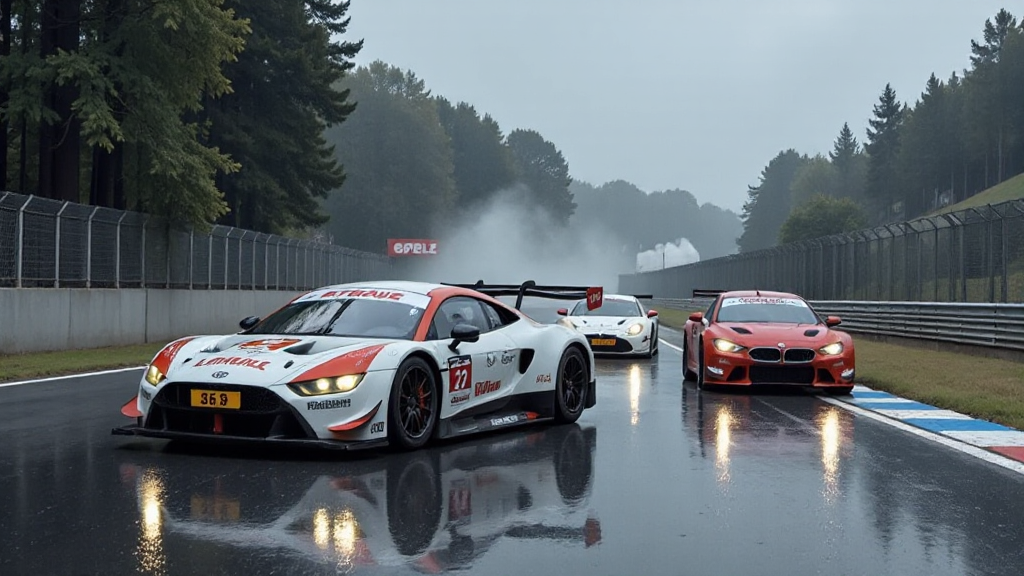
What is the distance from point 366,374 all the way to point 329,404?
0.35m

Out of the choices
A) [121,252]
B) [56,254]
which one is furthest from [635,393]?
[121,252]

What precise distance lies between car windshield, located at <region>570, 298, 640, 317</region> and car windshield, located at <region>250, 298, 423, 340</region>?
1265 cm

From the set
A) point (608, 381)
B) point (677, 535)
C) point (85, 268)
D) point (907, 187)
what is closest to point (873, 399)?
point (608, 381)

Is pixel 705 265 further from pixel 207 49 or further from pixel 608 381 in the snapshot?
pixel 608 381

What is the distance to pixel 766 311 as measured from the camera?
15266 millimetres

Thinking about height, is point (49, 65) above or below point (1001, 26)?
below

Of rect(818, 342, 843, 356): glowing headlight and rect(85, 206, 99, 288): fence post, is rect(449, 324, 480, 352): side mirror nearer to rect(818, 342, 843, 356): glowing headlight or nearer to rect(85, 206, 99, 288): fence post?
rect(818, 342, 843, 356): glowing headlight

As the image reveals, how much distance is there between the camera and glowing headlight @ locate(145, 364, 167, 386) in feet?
26.0

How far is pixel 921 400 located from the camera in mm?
13023

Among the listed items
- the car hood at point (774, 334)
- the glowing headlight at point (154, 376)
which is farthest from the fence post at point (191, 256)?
the glowing headlight at point (154, 376)

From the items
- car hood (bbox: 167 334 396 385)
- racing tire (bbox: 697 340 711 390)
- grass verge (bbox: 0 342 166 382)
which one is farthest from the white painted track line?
racing tire (bbox: 697 340 711 390)

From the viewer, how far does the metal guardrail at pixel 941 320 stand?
61.5ft

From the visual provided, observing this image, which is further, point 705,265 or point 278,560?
point 705,265

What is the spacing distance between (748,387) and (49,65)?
57.3 feet
